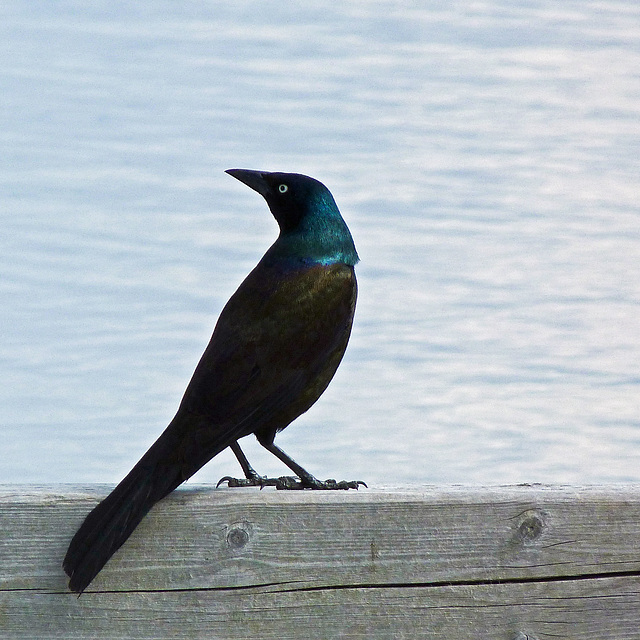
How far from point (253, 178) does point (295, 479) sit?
109cm

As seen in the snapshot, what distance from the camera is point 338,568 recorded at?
214cm

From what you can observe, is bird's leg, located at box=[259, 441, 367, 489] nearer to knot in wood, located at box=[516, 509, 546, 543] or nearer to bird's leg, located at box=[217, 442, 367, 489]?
bird's leg, located at box=[217, 442, 367, 489]

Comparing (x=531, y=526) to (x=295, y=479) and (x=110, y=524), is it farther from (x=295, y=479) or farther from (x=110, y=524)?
(x=110, y=524)

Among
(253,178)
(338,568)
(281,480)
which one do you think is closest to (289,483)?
(281,480)

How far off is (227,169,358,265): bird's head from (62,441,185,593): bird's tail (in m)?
1.03

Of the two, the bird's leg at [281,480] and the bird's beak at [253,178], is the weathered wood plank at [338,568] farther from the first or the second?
the bird's beak at [253,178]

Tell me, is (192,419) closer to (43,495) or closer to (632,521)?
(43,495)

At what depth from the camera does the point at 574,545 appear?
2172 mm

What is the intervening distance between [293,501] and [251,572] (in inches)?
7.5

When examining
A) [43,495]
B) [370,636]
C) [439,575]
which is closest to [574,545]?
[439,575]

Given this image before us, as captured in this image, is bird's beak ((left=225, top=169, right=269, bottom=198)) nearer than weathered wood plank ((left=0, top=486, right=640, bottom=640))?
No

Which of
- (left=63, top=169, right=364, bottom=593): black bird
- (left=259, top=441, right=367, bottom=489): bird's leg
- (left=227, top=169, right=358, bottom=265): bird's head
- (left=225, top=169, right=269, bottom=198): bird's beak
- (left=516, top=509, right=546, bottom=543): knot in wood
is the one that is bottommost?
(left=259, top=441, right=367, bottom=489): bird's leg

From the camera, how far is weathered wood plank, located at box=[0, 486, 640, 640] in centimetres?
212

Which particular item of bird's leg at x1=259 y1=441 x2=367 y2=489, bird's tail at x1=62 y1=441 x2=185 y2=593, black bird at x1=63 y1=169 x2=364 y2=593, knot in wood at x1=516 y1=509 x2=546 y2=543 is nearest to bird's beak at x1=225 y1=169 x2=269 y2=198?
black bird at x1=63 y1=169 x2=364 y2=593
